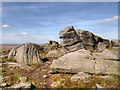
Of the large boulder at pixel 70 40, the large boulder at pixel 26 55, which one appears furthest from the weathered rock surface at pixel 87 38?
the large boulder at pixel 26 55

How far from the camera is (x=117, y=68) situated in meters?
12.4

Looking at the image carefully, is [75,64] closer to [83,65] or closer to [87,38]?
[83,65]

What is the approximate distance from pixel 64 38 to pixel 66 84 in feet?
96.2

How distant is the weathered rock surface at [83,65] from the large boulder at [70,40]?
2303cm

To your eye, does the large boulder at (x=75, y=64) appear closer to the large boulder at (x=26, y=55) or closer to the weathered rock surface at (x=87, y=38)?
the large boulder at (x=26, y=55)

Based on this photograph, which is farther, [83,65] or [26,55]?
[26,55]

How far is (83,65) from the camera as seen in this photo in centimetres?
1366

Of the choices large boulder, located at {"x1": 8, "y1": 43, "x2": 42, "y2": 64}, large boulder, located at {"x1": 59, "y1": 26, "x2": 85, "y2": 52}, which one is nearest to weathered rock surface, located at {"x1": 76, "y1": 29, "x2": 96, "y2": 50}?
large boulder, located at {"x1": 59, "y1": 26, "x2": 85, "y2": 52}

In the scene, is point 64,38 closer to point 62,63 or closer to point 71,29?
point 71,29

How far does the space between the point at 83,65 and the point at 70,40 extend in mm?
25254

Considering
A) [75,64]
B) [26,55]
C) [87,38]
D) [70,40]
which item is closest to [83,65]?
[75,64]

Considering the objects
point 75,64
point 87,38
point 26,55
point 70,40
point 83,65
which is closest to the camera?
point 83,65

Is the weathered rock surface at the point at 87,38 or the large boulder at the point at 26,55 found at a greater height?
the weathered rock surface at the point at 87,38

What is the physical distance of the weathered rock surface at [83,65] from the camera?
12719 mm
